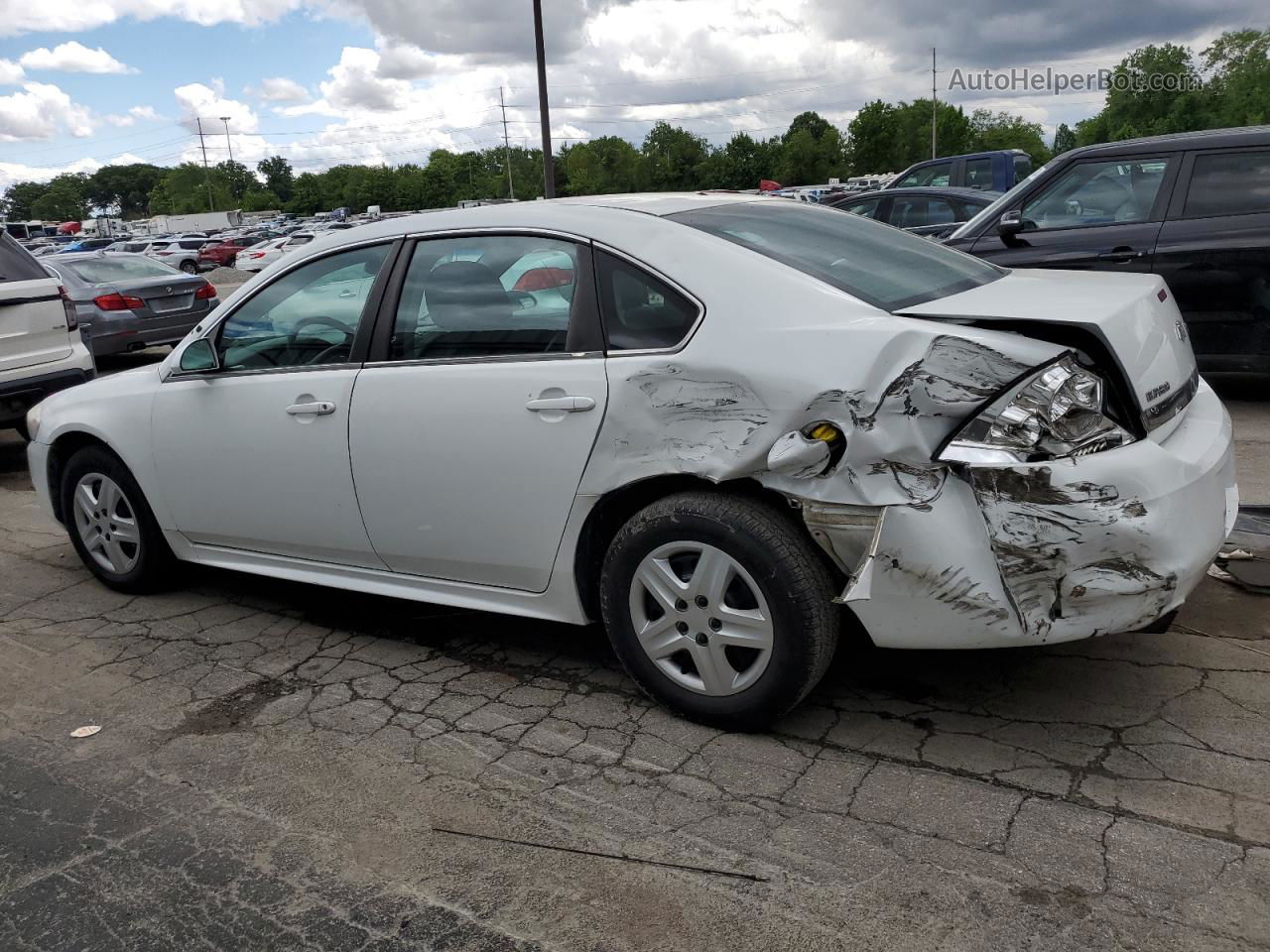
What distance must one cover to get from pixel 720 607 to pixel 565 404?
0.76m

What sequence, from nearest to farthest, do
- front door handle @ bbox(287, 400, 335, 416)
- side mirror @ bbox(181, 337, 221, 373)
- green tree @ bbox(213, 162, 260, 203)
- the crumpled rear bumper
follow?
the crumpled rear bumper, front door handle @ bbox(287, 400, 335, 416), side mirror @ bbox(181, 337, 221, 373), green tree @ bbox(213, 162, 260, 203)

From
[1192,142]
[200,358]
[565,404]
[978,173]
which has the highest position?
[978,173]

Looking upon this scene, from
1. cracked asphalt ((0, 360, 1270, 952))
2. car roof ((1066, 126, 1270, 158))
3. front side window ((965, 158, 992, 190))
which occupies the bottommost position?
cracked asphalt ((0, 360, 1270, 952))

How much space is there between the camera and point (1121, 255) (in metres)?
6.90

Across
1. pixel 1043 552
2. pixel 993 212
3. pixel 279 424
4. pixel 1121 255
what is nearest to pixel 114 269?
pixel 993 212

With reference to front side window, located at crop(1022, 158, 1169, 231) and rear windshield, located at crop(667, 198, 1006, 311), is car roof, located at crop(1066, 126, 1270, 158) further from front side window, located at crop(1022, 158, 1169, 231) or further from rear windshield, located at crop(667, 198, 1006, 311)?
rear windshield, located at crop(667, 198, 1006, 311)

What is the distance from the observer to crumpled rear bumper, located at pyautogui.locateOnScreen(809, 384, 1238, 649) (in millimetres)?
2686

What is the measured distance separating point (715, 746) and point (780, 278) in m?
1.35

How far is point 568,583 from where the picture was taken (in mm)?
3416

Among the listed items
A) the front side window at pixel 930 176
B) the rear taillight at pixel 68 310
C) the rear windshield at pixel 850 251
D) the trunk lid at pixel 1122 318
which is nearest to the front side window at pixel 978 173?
the front side window at pixel 930 176

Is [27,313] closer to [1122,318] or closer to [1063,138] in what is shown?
[1122,318]

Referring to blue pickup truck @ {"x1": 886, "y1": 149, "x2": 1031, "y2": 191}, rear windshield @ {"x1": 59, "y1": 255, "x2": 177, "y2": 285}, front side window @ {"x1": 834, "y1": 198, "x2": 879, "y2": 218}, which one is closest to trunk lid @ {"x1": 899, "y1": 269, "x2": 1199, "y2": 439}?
front side window @ {"x1": 834, "y1": 198, "x2": 879, "y2": 218}

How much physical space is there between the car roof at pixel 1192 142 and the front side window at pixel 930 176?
374 inches

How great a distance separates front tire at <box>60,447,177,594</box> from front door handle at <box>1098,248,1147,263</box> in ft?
18.8
